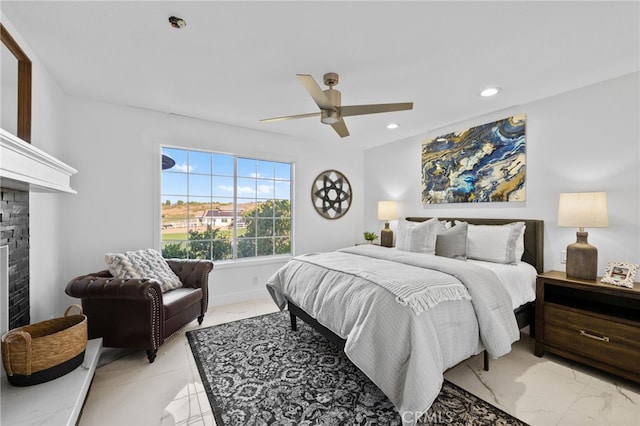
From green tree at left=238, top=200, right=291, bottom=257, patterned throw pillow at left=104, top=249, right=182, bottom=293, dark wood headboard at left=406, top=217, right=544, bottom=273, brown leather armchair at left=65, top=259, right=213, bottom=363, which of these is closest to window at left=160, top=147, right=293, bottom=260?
green tree at left=238, top=200, right=291, bottom=257

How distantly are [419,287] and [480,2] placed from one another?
1.73 meters

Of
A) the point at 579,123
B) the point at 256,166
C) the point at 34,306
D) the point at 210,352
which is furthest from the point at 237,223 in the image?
the point at 579,123

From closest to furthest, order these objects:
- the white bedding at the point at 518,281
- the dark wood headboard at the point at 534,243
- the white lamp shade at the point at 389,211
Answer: the white bedding at the point at 518,281 → the dark wood headboard at the point at 534,243 → the white lamp shade at the point at 389,211

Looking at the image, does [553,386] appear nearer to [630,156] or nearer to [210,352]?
[630,156]

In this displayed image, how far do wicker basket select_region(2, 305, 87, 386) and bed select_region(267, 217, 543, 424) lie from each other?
1607 mm

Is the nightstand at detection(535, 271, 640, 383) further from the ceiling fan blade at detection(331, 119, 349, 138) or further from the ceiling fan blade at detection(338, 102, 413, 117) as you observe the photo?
the ceiling fan blade at detection(331, 119, 349, 138)

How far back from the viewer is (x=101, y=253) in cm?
311

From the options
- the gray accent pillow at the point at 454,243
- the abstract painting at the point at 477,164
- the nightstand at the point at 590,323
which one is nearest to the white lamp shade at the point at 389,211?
the abstract painting at the point at 477,164

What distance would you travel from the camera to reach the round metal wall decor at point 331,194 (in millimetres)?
4793

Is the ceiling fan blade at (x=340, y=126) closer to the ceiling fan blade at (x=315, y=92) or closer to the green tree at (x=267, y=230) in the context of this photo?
the ceiling fan blade at (x=315, y=92)

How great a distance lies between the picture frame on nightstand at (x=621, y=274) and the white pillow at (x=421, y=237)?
1.41 m

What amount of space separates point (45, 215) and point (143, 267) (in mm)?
901

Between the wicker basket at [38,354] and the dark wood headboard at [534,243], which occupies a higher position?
the dark wood headboard at [534,243]

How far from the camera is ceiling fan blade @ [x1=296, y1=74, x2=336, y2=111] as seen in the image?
184 cm
